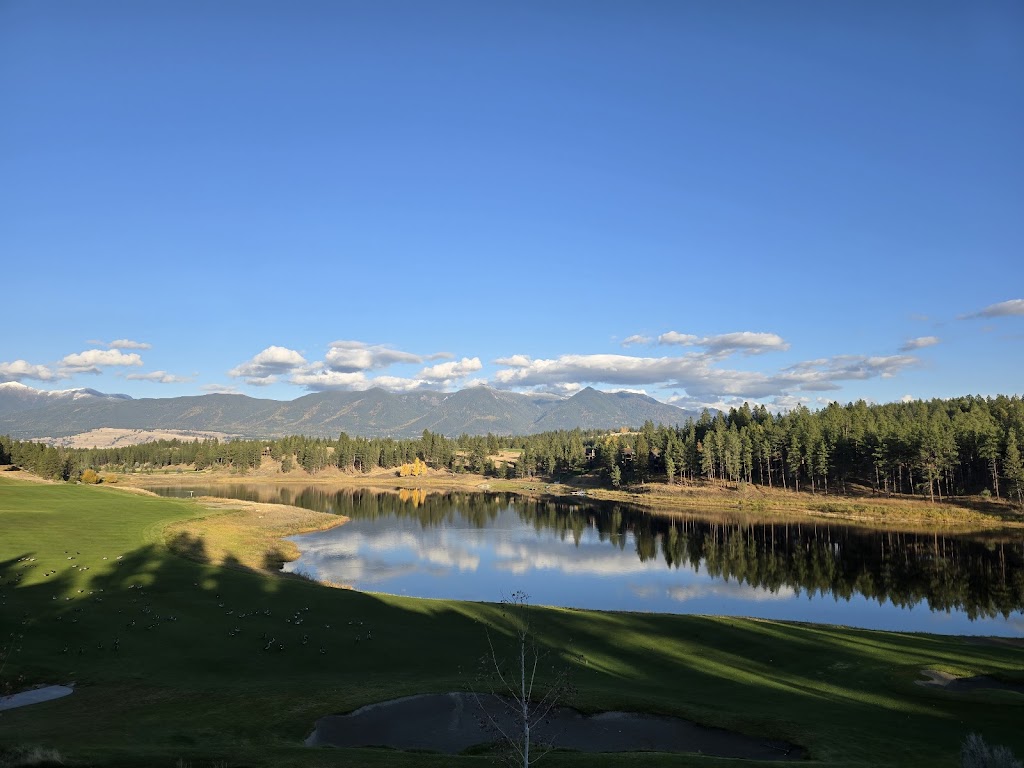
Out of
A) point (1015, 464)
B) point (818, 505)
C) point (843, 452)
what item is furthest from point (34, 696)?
point (843, 452)

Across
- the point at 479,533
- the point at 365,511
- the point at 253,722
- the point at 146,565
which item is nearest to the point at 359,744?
the point at 253,722

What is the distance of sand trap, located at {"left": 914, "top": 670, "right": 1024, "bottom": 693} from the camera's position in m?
27.6

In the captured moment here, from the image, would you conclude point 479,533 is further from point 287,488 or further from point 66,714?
point 287,488

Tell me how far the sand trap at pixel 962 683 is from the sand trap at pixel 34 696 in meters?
38.0

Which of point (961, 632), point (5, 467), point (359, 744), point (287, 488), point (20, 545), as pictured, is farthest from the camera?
point (287, 488)

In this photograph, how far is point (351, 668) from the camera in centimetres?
3116

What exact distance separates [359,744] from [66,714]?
1118 centimetres

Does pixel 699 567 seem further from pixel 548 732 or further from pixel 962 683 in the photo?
pixel 548 732

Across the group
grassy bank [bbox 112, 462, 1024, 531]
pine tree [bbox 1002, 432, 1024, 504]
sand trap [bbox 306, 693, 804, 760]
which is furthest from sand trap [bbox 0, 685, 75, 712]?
pine tree [bbox 1002, 432, 1024, 504]

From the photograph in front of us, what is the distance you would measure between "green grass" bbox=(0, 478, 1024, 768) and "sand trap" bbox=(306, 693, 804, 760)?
776mm

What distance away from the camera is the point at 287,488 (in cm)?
18800

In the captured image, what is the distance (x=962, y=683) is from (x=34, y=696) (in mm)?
40786

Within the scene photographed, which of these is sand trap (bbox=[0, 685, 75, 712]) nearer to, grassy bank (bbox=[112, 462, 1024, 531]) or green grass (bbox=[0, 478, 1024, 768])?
green grass (bbox=[0, 478, 1024, 768])

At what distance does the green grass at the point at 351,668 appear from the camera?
20.0m
